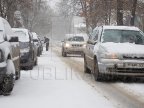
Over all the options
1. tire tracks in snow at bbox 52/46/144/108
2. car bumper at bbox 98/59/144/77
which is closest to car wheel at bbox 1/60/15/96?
tire tracks in snow at bbox 52/46/144/108

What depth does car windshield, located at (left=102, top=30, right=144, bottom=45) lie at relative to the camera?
15164mm

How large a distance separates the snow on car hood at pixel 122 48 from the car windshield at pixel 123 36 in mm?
513

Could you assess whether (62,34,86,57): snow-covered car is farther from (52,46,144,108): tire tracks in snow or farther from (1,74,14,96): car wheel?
(1,74,14,96): car wheel

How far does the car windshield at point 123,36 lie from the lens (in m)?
15.2

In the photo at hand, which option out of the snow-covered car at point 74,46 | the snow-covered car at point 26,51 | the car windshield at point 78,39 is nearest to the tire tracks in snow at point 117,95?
the snow-covered car at point 26,51

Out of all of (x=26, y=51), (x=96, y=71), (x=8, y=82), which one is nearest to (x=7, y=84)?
(x=8, y=82)

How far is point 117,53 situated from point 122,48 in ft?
1.29

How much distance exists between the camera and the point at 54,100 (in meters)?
9.91

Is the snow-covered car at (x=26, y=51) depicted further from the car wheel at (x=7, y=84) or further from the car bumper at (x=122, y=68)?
the car wheel at (x=7, y=84)

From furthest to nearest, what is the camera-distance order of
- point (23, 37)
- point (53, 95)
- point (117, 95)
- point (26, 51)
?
point (23, 37) < point (26, 51) < point (117, 95) < point (53, 95)

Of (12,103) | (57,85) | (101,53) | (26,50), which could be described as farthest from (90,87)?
(26,50)

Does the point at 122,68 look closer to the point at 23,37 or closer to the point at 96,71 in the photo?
the point at 96,71

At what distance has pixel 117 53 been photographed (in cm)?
1373

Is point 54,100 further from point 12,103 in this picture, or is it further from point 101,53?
point 101,53
